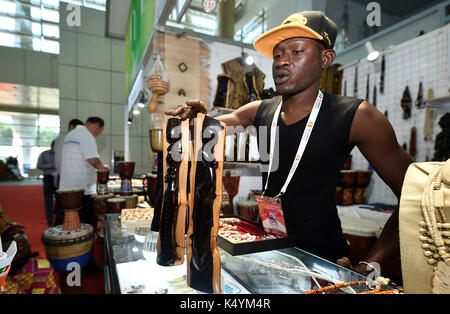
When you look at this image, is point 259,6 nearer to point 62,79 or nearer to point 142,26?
point 142,26

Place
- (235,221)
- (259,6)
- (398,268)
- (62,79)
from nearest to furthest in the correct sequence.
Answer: (235,221) → (398,268) → (259,6) → (62,79)

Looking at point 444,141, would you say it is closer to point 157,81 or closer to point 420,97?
point 420,97

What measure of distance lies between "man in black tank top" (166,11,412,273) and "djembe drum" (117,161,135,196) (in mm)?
1398

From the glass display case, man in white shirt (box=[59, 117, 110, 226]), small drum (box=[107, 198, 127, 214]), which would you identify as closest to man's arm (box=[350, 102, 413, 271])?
the glass display case

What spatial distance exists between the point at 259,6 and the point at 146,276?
9.60 ft

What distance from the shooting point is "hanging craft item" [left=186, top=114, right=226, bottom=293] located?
0.73 m

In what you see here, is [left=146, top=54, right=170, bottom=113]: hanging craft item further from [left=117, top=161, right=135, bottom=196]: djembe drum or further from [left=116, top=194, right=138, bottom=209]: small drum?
[left=116, top=194, right=138, bottom=209]: small drum

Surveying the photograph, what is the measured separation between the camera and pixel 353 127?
3.44ft

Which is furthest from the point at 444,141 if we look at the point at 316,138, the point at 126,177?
the point at 126,177

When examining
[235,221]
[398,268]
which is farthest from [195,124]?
[398,268]

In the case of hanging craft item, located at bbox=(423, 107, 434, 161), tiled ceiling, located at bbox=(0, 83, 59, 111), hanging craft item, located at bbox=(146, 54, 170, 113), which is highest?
tiled ceiling, located at bbox=(0, 83, 59, 111)

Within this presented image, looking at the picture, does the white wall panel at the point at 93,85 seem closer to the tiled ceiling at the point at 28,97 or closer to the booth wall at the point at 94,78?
the booth wall at the point at 94,78

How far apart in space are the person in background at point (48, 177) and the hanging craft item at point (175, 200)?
5275 millimetres

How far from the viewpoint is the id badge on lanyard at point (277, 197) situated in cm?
99
